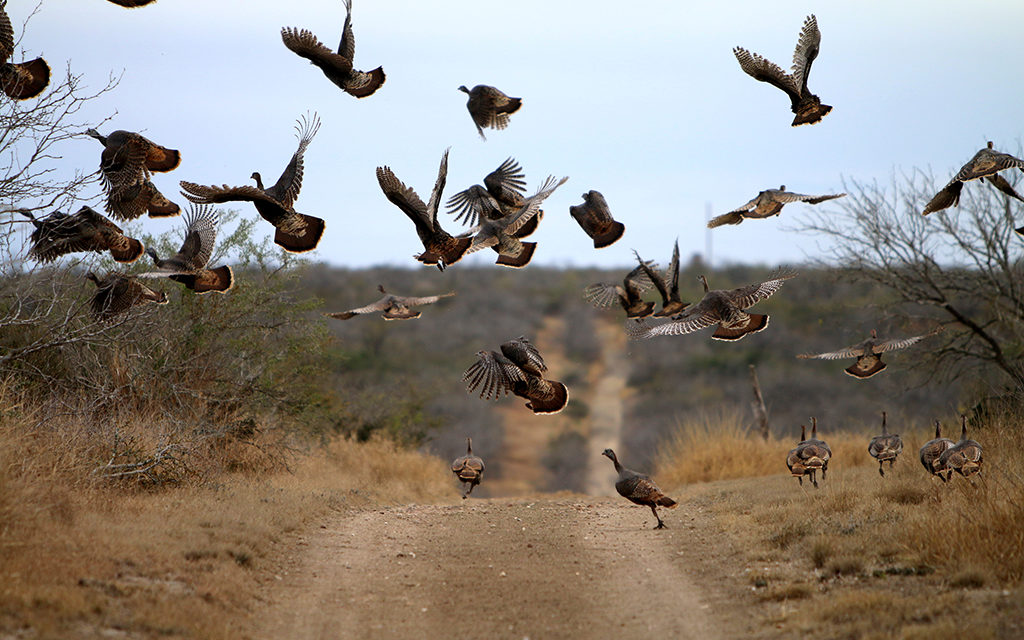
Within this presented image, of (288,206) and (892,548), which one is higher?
(288,206)

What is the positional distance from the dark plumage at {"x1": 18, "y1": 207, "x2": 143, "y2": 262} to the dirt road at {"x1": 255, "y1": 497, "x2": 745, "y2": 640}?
3741 mm

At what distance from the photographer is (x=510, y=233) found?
10.2 metres

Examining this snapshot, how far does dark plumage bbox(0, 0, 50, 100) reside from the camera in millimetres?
9508

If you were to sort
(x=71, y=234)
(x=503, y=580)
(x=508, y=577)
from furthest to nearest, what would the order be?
(x=71, y=234) → (x=508, y=577) → (x=503, y=580)

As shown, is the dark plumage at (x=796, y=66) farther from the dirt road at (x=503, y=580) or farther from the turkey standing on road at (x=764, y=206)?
the dirt road at (x=503, y=580)

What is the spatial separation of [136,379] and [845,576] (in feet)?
31.9

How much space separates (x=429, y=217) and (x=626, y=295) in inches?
118

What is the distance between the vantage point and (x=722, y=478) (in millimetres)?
16656

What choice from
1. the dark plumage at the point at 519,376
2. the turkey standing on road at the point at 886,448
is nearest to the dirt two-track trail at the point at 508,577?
the dark plumage at the point at 519,376

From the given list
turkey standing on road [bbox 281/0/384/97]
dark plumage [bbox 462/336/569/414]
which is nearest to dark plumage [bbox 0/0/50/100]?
turkey standing on road [bbox 281/0/384/97]

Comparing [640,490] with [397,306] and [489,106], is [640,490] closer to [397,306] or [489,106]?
[397,306]

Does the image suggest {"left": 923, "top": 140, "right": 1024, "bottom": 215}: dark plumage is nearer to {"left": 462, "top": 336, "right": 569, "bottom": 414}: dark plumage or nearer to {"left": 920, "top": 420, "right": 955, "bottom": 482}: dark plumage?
{"left": 920, "top": 420, "right": 955, "bottom": 482}: dark plumage

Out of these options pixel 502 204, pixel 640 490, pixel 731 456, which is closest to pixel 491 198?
pixel 502 204

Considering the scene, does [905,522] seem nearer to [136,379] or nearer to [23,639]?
[23,639]
